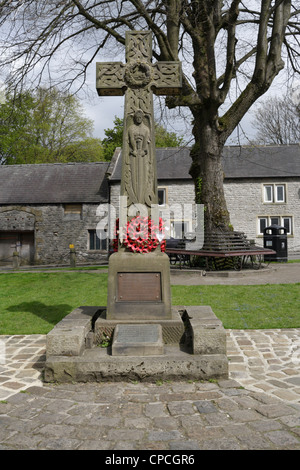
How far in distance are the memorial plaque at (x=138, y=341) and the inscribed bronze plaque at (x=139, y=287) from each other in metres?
0.43

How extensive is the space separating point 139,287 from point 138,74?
318 centimetres

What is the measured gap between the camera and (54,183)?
27688 mm

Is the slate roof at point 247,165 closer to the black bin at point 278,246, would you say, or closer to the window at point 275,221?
the window at point 275,221

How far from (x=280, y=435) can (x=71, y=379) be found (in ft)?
7.53

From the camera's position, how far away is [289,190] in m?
25.9

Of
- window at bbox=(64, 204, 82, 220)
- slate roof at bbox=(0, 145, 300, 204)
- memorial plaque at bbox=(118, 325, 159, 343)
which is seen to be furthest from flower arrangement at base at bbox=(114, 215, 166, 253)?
window at bbox=(64, 204, 82, 220)

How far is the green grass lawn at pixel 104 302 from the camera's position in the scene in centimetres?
669

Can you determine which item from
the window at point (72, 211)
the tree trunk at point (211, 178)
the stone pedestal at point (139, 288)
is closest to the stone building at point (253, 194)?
the window at point (72, 211)

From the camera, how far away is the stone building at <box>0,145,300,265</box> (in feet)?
85.0

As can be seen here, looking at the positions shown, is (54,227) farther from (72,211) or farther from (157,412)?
(157,412)

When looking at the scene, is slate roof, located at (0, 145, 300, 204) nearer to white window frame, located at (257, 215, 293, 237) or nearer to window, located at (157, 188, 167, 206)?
window, located at (157, 188, 167, 206)
